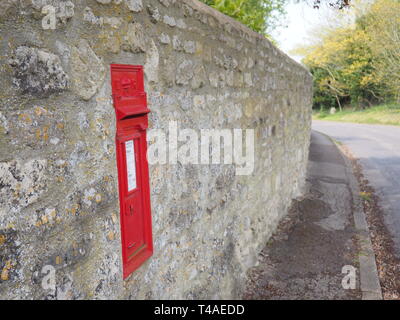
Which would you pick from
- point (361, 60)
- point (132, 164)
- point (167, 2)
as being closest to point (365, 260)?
point (132, 164)

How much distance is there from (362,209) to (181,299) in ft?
17.9

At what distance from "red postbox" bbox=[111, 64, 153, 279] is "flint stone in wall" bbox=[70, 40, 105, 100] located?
0.12 meters

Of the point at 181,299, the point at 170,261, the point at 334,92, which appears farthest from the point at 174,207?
the point at 334,92

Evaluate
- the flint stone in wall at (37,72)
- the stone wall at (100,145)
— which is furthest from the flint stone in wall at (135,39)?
the flint stone in wall at (37,72)

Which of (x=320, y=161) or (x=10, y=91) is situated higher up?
(x=10, y=91)

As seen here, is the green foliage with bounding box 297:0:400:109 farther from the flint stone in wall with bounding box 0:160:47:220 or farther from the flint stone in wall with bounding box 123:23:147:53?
the flint stone in wall with bounding box 0:160:47:220

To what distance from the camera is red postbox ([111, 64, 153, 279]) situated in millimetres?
1981

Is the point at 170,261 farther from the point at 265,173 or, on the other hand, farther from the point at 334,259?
the point at 334,259

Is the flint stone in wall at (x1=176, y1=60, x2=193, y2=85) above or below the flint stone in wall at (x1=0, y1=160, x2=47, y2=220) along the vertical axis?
above

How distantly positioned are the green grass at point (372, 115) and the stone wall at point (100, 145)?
72.2ft

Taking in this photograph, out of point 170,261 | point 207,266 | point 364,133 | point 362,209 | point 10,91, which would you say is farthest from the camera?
point 364,133

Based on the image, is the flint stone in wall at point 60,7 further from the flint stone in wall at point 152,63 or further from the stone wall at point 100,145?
the flint stone in wall at point 152,63

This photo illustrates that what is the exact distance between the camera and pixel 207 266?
3.26m

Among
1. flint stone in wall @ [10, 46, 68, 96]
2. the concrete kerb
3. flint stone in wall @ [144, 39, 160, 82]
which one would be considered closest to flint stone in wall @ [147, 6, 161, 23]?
flint stone in wall @ [144, 39, 160, 82]
